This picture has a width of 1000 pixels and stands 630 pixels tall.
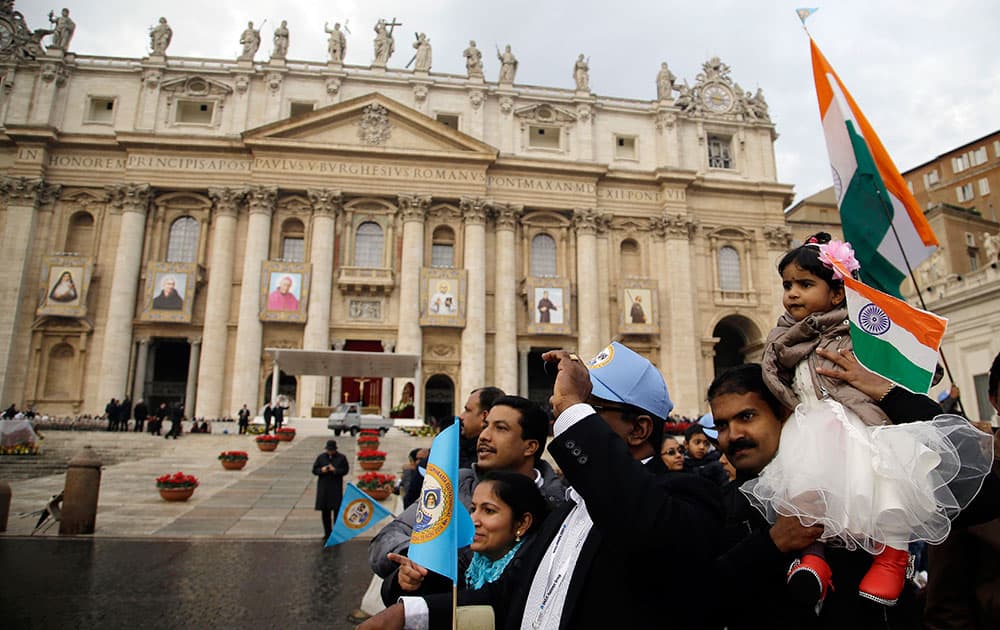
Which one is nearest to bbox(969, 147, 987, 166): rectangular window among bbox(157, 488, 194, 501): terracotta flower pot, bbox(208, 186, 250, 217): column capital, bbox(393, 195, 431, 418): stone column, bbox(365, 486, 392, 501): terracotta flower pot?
bbox(393, 195, 431, 418): stone column

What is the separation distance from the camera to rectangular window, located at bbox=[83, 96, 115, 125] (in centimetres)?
3272

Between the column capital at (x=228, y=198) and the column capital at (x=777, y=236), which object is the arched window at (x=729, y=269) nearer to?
the column capital at (x=777, y=236)

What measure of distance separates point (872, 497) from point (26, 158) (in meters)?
38.7

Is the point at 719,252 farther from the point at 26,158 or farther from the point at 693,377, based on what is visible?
the point at 26,158

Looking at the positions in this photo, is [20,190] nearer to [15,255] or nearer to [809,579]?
[15,255]

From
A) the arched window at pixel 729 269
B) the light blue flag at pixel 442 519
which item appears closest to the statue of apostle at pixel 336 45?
the arched window at pixel 729 269

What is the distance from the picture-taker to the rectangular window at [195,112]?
33.3m

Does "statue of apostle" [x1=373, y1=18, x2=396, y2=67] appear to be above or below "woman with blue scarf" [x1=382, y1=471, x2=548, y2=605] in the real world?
above

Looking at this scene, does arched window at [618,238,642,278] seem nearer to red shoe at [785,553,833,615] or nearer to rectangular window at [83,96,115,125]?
rectangular window at [83,96,115,125]

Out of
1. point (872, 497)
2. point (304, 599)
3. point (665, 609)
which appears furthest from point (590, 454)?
point (304, 599)

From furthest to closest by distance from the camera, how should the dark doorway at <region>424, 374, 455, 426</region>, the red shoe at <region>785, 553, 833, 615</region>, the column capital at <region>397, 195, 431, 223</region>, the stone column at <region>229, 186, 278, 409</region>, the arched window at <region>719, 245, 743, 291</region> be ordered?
the arched window at <region>719, 245, 743, 291</region>
the dark doorway at <region>424, 374, 455, 426</region>
the column capital at <region>397, 195, 431, 223</region>
the stone column at <region>229, 186, 278, 409</region>
the red shoe at <region>785, 553, 833, 615</region>

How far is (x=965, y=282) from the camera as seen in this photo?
23688mm

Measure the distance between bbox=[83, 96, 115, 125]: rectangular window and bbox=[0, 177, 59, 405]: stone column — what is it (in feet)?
14.5

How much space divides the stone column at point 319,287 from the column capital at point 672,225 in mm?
17399
